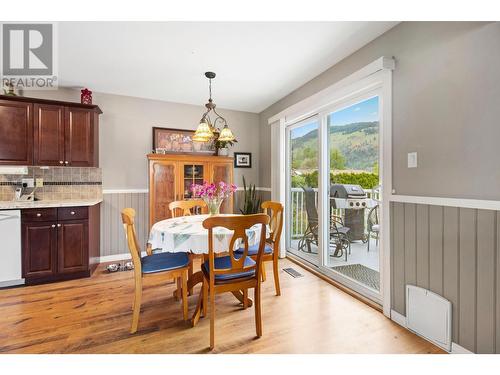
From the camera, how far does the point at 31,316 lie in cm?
203

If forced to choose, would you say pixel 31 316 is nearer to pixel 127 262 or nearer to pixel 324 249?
pixel 127 262

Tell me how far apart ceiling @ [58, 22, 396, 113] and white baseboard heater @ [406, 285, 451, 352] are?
83.6 inches

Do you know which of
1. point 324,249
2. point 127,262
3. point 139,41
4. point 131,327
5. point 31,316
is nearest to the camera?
point 131,327

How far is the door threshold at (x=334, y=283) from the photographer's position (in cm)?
219

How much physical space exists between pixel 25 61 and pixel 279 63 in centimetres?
270

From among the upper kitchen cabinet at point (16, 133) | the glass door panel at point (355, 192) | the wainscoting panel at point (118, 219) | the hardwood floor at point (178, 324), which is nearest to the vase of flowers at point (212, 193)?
the hardwood floor at point (178, 324)

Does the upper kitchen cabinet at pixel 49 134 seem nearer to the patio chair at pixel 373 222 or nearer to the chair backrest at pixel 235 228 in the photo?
the chair backrest at pixel 235 228

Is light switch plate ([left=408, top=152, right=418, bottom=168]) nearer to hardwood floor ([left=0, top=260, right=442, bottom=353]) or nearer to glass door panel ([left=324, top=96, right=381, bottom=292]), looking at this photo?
glass door panel ([left=324, top=96, right=381, bottom=292])

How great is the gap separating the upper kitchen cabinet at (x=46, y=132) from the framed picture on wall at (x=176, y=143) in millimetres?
841

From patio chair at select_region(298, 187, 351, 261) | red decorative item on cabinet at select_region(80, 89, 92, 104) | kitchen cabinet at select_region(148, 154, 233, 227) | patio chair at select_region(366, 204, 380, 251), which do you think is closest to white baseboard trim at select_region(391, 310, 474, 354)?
patio chair at select_region(366, 204, 380, 251)

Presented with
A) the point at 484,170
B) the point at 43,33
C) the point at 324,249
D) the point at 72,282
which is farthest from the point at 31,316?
the point at 484,170

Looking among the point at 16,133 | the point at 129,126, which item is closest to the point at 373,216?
the point at 129,126

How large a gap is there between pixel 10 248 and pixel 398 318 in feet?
12.7

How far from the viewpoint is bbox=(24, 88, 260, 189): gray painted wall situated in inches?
136
